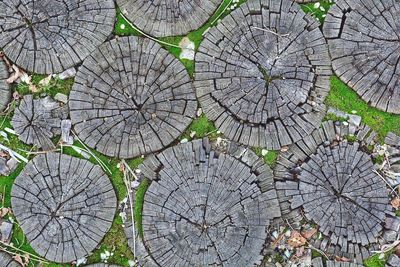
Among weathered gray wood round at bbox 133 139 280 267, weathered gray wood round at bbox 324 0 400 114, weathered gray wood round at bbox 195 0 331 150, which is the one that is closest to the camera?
weathered gray wood round at bbox 133 139 280 267

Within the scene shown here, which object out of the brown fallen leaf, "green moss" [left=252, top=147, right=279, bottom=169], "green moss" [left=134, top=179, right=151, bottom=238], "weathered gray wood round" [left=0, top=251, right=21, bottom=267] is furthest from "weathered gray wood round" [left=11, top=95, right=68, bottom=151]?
the brown fallen leaf

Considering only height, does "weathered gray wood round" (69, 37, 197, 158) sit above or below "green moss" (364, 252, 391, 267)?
above

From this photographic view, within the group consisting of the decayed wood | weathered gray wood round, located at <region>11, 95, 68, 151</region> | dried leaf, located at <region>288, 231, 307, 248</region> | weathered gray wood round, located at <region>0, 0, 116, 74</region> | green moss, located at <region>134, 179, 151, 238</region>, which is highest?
weathered gray wood round, located at <region>0, 0, 116, 74</region>

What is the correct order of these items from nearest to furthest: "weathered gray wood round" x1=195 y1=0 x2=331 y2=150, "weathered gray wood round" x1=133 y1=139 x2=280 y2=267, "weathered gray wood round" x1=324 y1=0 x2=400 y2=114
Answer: "weathered gray wood round" x1=133 y1=139 x2=280 y2=267, "weathered gray wood round" x1=195 y1=0 x2=331 y2=150, "weathered gray wood round" x1=324 y1=0 x2=400 y2=114

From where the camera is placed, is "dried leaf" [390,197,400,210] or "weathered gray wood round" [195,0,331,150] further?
"dried leaf" [390,197,400,210]

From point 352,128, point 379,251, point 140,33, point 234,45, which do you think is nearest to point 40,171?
point 140,33

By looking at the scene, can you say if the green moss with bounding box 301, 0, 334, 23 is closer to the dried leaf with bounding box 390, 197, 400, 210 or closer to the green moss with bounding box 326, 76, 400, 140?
the green moss with bounding box 326, 76, 400, 140

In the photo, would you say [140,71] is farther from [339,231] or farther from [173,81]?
[339,231]
